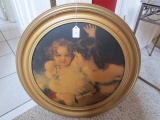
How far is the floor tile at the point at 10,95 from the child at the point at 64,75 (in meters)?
0.44

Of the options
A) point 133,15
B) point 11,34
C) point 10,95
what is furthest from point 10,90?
point 133,15

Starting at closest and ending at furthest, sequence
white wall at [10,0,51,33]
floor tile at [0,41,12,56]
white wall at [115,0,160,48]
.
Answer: white wall at [10,0,51,33], white wall at [115,0,160,48], floor tile at [0,41,12,56]

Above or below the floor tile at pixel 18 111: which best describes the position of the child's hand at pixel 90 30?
above

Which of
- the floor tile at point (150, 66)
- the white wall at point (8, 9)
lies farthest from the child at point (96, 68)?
the white wall at point (8, 9)

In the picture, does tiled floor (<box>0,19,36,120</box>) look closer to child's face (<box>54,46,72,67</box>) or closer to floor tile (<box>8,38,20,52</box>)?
floor tile (<box>8,38,20,52</box>)

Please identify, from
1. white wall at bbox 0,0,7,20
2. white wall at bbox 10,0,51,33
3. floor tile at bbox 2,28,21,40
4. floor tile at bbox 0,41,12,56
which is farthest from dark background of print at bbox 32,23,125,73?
white wall at bbox 0,0,7,20

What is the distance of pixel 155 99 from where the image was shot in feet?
3.38

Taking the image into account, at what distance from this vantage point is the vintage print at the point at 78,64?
593mm

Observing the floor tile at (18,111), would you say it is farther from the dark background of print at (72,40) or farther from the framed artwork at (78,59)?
the dark background of print at (72,40)

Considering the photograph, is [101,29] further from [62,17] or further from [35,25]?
[35,25]

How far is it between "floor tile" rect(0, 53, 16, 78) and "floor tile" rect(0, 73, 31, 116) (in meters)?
0.08

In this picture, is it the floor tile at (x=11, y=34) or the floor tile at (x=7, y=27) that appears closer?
the floor tile at (x=11, y=34)

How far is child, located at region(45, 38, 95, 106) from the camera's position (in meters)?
0.61

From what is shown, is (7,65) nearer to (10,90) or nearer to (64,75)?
(10,90)
